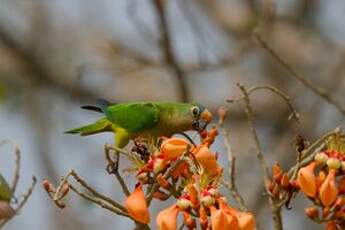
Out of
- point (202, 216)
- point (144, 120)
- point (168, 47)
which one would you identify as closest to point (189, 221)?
point (202, 216)

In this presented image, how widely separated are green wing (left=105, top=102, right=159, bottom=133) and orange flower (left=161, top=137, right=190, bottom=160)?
0.48 m

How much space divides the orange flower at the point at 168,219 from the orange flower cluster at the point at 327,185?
0.98 feet

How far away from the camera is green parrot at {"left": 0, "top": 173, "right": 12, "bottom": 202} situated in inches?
85.8

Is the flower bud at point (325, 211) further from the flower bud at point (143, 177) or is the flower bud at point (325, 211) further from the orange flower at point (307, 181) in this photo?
the flower bud at point (143, 177)

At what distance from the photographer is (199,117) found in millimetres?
2479

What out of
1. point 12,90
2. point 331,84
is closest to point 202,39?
point 331,84

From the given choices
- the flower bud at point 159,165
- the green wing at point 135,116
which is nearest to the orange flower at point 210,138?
the flower bud at point 159,165

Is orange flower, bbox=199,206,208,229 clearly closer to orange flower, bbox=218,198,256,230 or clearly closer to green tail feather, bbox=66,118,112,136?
orange flower, bbox=218,198,256,230

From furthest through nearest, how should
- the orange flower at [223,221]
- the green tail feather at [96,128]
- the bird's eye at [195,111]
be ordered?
the green tail feather at [96,128] < the bird's eye at [195,111] < the orange flower at [223,221]

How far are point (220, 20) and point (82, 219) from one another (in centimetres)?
195

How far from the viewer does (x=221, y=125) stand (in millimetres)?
2492

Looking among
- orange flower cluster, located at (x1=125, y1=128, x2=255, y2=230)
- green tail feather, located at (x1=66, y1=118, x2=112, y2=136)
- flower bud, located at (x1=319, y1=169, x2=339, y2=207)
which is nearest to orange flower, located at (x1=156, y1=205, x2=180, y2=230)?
orange flower cluster, located at (x1=125, y1=128, x2=255, y2=230)

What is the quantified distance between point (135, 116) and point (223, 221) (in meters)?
0.74

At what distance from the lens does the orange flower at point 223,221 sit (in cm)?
190
